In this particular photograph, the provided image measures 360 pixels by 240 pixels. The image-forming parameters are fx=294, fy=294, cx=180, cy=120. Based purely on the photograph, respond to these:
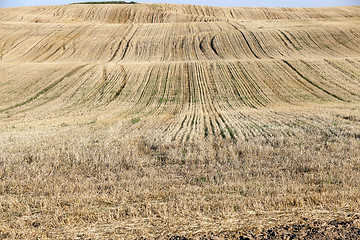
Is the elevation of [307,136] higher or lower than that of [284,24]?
lower

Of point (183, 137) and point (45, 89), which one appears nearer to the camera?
point (183, 137)

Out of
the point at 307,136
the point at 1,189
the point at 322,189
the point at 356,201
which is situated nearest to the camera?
the point at 356,201

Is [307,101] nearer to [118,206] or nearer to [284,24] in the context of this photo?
[118,206]

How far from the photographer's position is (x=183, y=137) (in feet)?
50.4

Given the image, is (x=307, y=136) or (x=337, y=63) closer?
(x=307, y=136)

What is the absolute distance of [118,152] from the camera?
12078mm

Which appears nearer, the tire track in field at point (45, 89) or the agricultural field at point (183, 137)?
the agricultural field at point (183, 137)

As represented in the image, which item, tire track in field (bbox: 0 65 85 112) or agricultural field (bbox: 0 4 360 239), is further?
tire track in field (bbox: 0 65 85 112)

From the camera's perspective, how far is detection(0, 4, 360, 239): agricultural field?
645 centimetres

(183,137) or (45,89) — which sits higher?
(183,137)

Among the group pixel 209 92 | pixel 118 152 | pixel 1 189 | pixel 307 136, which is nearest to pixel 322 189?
pixel 307 136

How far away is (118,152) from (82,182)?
337 centimetres

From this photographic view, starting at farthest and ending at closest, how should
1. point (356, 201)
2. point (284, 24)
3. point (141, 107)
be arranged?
1. point (284, 24)
2. point (141, 107)
3. point (356, 201)

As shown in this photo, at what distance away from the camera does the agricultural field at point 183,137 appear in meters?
6.45
